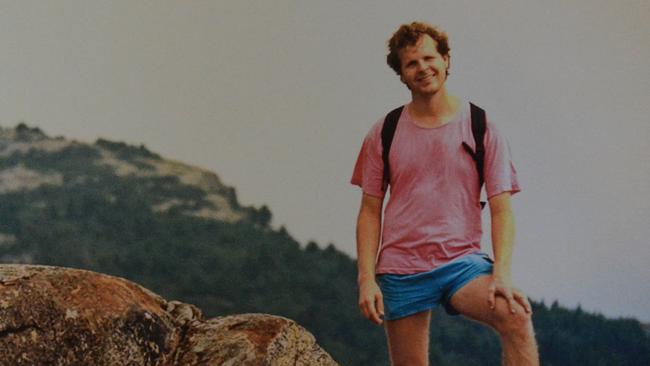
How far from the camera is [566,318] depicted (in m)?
19.2

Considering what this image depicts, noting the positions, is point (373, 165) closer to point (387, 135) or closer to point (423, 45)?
point (387, 135)

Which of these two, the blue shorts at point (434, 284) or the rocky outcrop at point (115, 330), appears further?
the rocky outcrop at point (115, 330)

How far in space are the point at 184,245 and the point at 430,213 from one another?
62.6 ft

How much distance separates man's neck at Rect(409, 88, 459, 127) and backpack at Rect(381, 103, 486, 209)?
67 mm

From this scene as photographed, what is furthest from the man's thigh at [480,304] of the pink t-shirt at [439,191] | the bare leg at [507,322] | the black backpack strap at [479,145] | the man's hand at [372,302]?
the black backpack strap at [479,145]

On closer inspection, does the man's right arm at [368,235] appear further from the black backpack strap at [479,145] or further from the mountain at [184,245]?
the mountain at [184,245]

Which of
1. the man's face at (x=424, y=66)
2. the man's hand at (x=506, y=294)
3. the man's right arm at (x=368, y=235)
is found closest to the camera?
the man's hand at (x=506, y=294)

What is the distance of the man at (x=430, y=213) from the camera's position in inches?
138

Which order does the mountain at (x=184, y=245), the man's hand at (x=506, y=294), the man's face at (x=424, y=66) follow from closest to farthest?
the man's hand at (x=506, y=294)
the man's face at (x=424, y=66)
the mountain at (x=184, y=245)

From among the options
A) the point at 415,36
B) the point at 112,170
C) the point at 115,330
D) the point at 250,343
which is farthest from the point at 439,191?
the point at 112,170

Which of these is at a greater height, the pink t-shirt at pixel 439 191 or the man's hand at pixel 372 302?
the pink t-shirt at pixel 439 191

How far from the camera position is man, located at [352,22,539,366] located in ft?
11.5

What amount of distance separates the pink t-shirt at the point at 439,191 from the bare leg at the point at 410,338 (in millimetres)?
159

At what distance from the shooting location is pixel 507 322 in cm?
335
